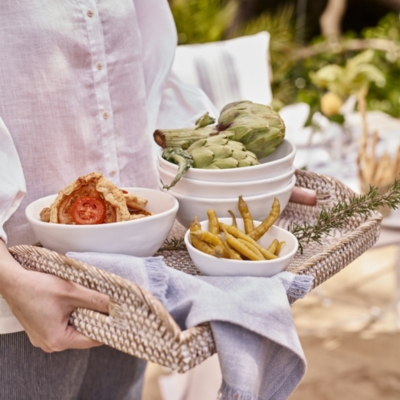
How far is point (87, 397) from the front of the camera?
119cm

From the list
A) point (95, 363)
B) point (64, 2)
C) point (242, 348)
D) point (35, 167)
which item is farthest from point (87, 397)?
point (64, 2)

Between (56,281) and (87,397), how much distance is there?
576mm

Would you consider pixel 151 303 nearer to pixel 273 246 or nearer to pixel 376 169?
pixel 273 246

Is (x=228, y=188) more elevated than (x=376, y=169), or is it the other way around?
(x=228, y=188)

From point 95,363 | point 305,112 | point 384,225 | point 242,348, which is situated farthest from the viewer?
point 305,112

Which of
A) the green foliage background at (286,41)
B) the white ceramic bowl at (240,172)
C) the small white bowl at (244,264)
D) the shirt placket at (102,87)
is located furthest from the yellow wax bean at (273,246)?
the green foliage background at (286,41)

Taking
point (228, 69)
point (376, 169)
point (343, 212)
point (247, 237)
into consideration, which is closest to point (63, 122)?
point (247, 237)

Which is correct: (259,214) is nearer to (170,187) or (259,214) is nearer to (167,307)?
(170,187)

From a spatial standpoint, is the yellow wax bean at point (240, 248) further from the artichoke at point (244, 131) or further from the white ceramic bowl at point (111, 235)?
the artichoke at point (244, 131)

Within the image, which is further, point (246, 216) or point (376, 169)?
point (376, 169)

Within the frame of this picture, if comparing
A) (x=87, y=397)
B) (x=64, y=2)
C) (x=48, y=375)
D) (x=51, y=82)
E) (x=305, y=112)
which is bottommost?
(x=305, y=112)

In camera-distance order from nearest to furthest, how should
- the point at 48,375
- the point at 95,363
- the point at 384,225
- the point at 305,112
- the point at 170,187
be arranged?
the point at 170,187, the point at 48,375, the point at 95,363, the point at 384,225, the point at 305,112

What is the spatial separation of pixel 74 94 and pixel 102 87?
51 mm

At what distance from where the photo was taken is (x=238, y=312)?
2.08ft
